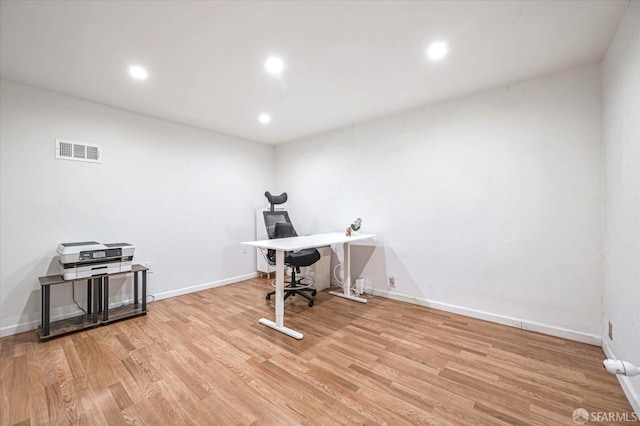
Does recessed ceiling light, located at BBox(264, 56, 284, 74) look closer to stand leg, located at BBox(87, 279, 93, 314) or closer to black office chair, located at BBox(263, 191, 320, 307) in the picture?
black office chair, located at BBox(263, 191, 320, 307)

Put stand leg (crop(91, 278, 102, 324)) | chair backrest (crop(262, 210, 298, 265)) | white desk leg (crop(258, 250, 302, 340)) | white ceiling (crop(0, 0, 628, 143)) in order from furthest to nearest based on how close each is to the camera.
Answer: chair backrest (crop(262, 210, 298, 265))
stand leg (crop(91, 278, 102, 324))
white desk leg (crop(258, 250, 302, 340))
white ceiling (crop(0, 0, 628, 143))

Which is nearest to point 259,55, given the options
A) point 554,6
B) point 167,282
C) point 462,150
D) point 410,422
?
point 554,6

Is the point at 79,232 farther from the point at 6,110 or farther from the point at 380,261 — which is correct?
the point at 380,261

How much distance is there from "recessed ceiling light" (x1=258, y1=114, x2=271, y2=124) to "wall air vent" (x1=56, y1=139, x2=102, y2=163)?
198cm

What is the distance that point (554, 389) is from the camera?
5.63ft

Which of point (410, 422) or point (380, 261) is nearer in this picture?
point (410, 422)

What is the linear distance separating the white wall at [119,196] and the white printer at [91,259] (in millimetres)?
348

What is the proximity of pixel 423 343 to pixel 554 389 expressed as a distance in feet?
2.89

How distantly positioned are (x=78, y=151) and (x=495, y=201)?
186 inches

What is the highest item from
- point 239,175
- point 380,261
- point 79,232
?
point 239,175

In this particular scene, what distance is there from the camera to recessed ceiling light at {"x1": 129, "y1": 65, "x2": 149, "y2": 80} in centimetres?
235

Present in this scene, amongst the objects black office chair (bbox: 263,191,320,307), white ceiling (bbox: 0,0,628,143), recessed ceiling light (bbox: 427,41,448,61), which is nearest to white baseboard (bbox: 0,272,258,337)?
black office chair (bbox: 263,191,320,307)

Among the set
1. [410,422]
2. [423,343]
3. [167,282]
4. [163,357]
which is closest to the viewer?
[410,422]

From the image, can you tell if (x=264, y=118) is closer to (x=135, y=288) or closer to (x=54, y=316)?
(x=135, y=288)
